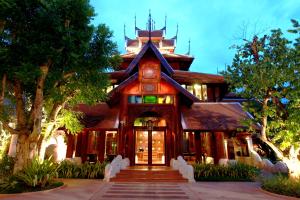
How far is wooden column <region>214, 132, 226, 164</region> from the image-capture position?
16047mm

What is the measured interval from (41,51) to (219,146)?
43.7 ft

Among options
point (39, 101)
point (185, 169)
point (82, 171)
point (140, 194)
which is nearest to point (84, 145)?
point (82, 171)

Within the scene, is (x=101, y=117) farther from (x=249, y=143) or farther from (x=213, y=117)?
(x=249, y=143)

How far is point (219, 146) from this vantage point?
16250 mm

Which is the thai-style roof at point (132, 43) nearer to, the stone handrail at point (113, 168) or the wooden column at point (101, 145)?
the wooden column at point (101, 145)

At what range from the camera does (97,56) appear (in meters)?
11.6

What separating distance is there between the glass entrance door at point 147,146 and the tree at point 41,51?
7.78 m

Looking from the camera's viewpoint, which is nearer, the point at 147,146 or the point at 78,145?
the point at 78,145

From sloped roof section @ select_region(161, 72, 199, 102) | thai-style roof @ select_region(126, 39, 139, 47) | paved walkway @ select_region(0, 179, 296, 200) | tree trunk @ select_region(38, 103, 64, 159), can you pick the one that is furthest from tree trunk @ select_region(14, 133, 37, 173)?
thai-style roof @ select_region(126, 39, 139, 47)

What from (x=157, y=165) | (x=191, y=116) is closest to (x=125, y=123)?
(x=157, y=165)

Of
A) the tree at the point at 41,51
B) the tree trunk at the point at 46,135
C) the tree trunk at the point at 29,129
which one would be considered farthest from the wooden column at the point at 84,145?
the tree trunk at the point at 29,129

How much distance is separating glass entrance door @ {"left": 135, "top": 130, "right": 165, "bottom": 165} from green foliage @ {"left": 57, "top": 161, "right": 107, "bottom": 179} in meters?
4.18

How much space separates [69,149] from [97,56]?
870 centimetres

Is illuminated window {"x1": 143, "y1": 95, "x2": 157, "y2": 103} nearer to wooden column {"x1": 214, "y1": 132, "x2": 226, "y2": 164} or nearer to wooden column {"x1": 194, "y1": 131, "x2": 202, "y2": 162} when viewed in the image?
wooden column {"x1": 194, "y1": 131, "x2": 202, "y2": 162}
